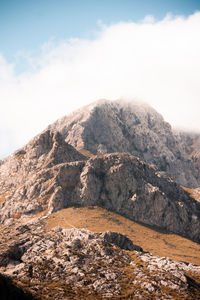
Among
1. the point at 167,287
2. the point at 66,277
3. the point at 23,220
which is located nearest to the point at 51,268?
the point at 66,277

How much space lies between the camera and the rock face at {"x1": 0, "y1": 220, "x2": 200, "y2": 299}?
318ft

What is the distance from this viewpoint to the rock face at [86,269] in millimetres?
96875

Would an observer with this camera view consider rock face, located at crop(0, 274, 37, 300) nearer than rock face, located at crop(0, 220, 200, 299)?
Yes

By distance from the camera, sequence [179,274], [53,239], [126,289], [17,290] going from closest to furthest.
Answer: [17,290] → [126,289] → [179,274] → [53,239]

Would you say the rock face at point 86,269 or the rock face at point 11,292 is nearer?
the rock face at point 11,292

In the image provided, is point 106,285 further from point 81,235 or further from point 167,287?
point 81,235

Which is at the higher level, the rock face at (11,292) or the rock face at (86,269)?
the rock face at (11,292)

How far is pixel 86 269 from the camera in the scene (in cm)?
11344

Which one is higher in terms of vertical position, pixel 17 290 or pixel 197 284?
pixel 17 290

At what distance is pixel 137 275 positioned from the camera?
11219 centimetres

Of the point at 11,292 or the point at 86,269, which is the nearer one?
the point at 11,292

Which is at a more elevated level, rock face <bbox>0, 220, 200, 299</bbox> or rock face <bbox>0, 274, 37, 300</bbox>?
rock face <bbox>0, 274, 37, 300</bbox>

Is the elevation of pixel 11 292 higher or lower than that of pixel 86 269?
higher

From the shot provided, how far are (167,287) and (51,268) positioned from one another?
4236cm
